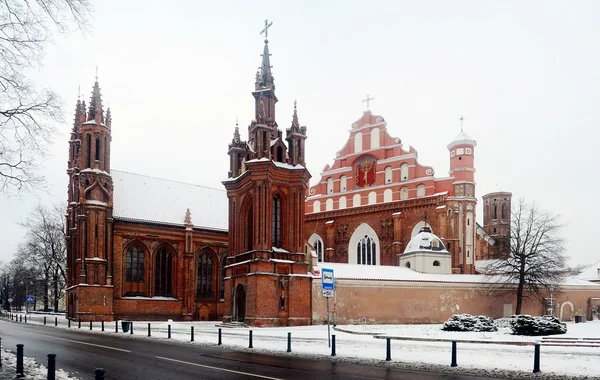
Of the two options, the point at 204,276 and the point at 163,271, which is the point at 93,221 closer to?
the point at 163,271

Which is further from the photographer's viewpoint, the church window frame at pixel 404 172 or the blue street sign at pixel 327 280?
the church window frame at pixel 404 172

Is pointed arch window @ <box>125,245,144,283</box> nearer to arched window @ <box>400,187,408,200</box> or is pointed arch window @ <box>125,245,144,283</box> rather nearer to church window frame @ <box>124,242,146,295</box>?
church window frame @ <box>124,242,146,295</box>

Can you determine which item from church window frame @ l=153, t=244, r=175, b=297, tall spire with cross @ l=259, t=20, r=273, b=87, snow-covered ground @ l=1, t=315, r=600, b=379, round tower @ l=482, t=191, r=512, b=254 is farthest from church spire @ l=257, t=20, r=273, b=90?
round tower @ l=482, t=191, r=512, b=254

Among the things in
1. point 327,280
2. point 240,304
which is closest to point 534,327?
point 327,280

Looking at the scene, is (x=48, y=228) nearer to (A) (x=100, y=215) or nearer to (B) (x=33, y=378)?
(A) (x=100, y=215)

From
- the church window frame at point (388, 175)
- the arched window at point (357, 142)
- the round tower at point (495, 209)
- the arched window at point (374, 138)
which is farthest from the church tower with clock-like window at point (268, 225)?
the round tower at point (495, 209)

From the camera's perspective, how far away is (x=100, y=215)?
157 ft

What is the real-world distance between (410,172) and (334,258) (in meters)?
11.5

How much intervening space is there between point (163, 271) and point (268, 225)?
53.1ft

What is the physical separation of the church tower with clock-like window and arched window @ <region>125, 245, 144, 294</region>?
1051 cm

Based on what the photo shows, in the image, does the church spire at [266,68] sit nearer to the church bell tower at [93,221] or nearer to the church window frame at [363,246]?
the church bell tower at [93,221]

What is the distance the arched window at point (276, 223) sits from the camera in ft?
137

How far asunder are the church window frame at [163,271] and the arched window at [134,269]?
4.21ft

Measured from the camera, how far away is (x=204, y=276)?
54375 mm
